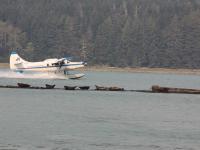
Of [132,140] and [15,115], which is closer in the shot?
[132,140]

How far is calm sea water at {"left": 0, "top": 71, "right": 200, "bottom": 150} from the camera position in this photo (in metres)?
48.4

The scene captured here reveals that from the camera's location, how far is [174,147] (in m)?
47.6

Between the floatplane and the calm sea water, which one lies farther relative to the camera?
the floatplane

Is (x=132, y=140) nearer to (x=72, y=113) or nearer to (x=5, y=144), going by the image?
(x=5, y=144)

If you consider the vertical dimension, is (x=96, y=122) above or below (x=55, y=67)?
below

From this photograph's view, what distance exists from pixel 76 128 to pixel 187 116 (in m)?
16.4

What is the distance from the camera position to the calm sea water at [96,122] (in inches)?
1905

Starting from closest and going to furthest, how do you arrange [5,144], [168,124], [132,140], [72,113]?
1. [5,144]
2. [132,140]
3. [168,124]
4. [72,113]

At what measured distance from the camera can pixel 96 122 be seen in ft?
197

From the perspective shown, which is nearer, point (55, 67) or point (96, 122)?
point (96, 122)

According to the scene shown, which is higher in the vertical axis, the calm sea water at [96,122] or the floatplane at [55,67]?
the floatplane at [55,67]

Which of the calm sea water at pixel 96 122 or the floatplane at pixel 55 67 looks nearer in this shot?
the calm sea water at pixel 96 122

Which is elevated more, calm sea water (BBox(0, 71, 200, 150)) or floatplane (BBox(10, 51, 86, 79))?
floatplane (BBox(10, 51, 86, 79))

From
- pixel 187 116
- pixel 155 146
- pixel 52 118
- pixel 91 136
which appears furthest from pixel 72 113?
pixel 155 146
